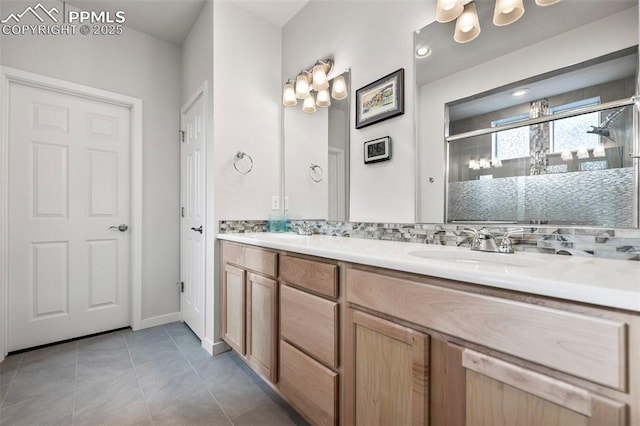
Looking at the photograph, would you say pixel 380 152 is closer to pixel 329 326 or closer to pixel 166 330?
pixel 329 326

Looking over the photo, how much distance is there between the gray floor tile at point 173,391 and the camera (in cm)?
151

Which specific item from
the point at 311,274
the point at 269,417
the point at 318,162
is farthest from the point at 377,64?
the point at 269,417

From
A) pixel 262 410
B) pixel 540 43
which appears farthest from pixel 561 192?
pixel 262 410

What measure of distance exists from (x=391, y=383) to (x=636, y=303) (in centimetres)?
64

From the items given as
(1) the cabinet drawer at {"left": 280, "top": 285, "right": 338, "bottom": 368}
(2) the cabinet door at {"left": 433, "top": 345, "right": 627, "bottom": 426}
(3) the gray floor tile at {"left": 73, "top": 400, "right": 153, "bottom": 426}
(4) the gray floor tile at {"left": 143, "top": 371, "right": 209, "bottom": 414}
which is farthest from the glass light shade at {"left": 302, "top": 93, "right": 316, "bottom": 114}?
(3) the gray floor tile at {"left": 73, "top": 400, "right": 153, "bottom": 426}

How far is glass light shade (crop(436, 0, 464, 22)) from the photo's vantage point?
1.28m

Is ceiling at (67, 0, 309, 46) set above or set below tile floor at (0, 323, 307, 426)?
above

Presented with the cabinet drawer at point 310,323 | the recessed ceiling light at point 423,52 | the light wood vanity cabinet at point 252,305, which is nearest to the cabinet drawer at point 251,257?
the light wood vanity cabinet at point 252,305

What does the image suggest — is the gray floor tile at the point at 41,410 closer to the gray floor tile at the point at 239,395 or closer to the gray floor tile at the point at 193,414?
the gray floor tile at the point at 193,414

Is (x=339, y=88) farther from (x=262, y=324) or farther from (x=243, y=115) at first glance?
(x=262, y=324)

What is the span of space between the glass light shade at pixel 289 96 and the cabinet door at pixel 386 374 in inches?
68.3

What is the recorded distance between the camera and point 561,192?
1.05 meters

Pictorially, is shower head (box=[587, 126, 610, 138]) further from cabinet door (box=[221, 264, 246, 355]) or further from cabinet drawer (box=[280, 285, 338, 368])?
cabinet door (box=[221, 264, 246, 355])

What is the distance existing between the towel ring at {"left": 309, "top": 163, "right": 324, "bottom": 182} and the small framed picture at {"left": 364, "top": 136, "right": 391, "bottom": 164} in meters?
0.42
